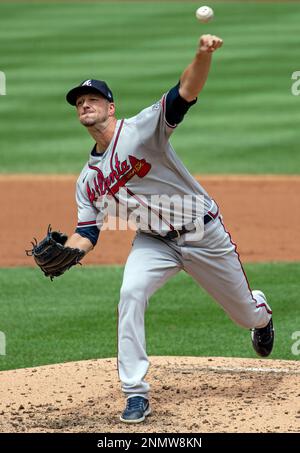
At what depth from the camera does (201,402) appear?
19.8ft

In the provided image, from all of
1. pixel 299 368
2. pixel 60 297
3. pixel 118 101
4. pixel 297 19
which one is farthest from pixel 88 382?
pixel 297 19

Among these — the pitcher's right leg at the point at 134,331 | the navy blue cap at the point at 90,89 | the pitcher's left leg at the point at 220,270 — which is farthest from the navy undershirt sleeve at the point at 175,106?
the pitcher's right leg at the point at 134,331

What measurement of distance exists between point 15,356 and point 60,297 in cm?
139

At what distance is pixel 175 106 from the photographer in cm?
565

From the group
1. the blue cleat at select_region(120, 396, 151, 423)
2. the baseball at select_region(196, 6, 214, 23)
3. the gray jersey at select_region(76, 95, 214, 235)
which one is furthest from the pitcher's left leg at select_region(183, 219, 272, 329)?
the baseball at select_region(196, 6, 214, 23)

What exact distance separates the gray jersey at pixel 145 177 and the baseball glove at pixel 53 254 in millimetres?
357

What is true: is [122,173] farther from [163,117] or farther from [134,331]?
[134,331]

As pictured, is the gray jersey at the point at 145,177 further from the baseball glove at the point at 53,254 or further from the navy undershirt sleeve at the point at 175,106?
the baseball glove at the point at 53,254

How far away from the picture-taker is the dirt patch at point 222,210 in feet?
33.2

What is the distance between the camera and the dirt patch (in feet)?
33.2

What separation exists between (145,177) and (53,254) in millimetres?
673

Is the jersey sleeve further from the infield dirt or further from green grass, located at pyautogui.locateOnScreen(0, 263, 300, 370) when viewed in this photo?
green grass, located at pyautogui.locateOnScreen(0, 263, 300, 370)

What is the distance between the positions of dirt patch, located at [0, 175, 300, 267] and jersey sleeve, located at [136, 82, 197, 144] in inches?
161

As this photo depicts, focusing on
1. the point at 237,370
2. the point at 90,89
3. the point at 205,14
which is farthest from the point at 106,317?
the point at 205,14
